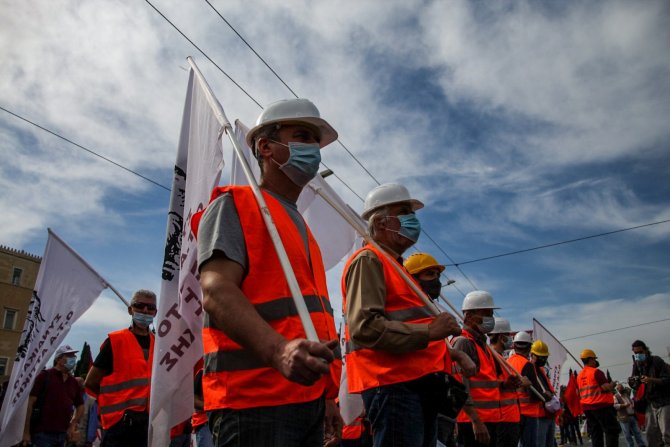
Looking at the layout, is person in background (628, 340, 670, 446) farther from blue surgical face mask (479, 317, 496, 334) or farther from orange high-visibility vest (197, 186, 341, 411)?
orange high-visibility vest (197, 186, 341, 411)

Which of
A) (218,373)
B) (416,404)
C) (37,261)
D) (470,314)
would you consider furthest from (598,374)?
(37,261)

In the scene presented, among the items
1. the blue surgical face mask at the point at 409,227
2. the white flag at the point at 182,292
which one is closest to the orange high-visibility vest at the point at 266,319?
the white flag at the point at 182,292

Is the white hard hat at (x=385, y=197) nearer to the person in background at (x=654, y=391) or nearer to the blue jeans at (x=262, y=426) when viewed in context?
the blue jeans at (x=262, y=426)

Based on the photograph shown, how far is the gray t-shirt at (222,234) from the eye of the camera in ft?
6.27

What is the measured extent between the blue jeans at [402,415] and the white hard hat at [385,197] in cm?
140

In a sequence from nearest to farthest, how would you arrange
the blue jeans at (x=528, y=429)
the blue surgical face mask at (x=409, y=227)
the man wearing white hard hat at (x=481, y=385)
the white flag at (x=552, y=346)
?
the blue surgical face mask at (x=409, y=227) → the man wearing white hard hat at (x=481, y=385) → the blue jeans at (x=528, y=429) → the white flag at (x=552, y=346)

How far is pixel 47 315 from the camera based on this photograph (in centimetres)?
752

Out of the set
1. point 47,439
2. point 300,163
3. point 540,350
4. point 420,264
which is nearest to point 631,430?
point 540,350

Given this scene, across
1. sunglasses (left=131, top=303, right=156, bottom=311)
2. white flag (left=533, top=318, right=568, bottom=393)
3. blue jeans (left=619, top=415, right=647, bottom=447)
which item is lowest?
Answer: blue jeans (left=619, top=415, right=647, bottom=447)

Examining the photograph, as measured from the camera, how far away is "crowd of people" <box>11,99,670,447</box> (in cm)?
181

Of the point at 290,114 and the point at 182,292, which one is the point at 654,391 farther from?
the point at 290,114

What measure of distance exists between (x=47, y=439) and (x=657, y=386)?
10.0 m

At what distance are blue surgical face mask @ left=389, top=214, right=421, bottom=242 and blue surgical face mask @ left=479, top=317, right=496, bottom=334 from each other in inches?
128

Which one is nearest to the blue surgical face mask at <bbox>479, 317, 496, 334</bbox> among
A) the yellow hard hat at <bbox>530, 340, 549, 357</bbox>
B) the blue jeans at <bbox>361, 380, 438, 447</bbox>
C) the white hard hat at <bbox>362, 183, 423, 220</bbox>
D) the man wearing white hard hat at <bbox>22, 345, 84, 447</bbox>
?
the white hard hat at <bbox>362, 183, 423, 220</bbox>
